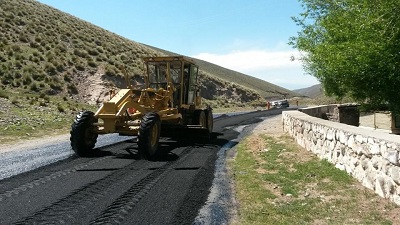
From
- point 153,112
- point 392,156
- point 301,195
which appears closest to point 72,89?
point 153,112

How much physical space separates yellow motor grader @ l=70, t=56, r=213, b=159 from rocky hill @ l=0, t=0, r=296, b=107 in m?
18.2

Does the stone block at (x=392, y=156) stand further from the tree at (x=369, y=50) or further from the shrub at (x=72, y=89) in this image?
the shrub at (x=72, y=89)

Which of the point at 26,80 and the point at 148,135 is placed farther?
the point at 26,80

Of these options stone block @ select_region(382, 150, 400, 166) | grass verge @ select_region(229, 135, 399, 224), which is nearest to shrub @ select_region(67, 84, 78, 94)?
grass verge @ select_region(229, 135, 399, 224)

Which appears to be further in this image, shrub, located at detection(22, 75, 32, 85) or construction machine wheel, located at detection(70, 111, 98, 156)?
shrub, located at detection(22, 75, 32, 85)

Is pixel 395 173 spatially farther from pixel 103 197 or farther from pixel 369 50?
pixel 369 50

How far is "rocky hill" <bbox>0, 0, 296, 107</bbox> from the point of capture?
110 ft

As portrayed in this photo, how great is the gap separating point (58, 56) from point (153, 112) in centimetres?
3253

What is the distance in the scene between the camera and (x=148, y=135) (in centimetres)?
1005

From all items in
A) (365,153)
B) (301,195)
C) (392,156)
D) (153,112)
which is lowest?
(301,195)

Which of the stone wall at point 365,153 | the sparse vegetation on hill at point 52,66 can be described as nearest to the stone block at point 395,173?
the stone wall at point 365,153

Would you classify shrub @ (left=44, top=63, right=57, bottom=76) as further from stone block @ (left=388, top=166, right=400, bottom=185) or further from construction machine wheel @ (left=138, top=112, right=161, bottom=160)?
stone block @ (left=388, top=166, right=400, bottom=185)

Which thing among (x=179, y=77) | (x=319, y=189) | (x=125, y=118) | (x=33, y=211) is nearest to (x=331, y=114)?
(x=179, y=77)

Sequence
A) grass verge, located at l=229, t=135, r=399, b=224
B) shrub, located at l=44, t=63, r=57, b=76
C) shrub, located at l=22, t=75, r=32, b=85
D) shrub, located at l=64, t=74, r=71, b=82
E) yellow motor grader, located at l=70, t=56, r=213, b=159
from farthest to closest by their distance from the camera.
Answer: shrub, located at l=64, t=74, r=71, b=82, shrub, located at l=44, t=63, r=57, b=76, shrub, located at l=22, t=75, r=32, b=85, yellow motor grader, located at l=70, t=56, r=213, b=159, grass verge, located at l=229, t=135, r=399, b=224
